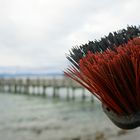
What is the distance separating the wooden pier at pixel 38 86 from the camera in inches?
1638

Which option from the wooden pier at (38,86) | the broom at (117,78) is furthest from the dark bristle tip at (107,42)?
the wooden pier at (38,86)

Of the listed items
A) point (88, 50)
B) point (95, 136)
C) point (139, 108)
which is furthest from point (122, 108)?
point (95, 136)

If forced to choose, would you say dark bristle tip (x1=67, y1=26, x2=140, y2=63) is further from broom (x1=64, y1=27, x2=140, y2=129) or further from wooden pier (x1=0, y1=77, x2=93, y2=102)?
wooden pier (x1=0, y1=77, x2=93, y2=102)

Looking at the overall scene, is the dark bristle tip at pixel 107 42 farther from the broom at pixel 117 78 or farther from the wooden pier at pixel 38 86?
the wooden pier at pixel 38 86

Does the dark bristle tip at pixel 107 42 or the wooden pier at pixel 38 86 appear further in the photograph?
the wooden pier at pixel 38 86

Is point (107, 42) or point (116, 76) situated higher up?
point (107, 42)

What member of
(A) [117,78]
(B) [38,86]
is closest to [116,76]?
(A) [117,78]

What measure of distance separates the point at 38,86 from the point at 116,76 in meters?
46.0

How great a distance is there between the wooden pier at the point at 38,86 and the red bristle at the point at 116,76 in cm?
3602

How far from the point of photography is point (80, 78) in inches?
82.4

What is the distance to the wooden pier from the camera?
137 feet

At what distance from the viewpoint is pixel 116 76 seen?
197cm

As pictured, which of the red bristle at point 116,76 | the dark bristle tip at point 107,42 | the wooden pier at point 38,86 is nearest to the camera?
the red bristle at point 116,76

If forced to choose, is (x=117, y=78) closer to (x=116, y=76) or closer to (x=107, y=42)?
(x=116, y=76)
